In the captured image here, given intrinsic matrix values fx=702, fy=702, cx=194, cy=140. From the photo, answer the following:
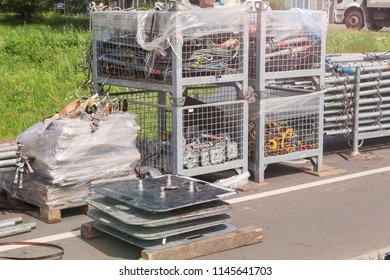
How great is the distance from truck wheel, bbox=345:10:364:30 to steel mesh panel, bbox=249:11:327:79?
1069 inches

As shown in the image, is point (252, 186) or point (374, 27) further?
point (374, 27)

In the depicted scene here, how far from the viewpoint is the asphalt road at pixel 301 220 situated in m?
6.07

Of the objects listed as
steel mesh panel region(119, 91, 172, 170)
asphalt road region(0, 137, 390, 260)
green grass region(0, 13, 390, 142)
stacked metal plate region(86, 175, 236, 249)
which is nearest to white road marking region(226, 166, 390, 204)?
asphalt road region(0, 137, 390, 260)

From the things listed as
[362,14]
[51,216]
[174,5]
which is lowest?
[51,216]

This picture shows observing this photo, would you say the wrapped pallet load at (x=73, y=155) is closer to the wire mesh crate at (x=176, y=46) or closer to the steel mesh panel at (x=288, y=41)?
the wire mesh crate at (x=176, y=46)

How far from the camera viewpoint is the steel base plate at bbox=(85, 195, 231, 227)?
566cm

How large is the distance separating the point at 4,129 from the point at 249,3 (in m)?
4.54

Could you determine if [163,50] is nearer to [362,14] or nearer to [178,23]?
[178,23]

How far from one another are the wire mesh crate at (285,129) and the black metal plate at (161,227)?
7.87 feet

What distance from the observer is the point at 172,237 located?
5.88m

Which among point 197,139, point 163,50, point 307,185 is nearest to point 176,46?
point 163,50

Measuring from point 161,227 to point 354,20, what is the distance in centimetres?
3119

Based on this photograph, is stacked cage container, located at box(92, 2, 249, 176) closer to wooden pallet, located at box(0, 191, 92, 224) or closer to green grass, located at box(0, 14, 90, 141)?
wooden pallet, located at box(0, 191, 92, 224)

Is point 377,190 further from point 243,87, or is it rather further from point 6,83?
point 6,83
